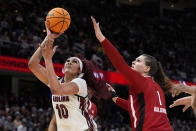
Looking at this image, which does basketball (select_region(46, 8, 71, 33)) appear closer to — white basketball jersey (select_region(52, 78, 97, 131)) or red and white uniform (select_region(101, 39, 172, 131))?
white basketball jersey (select_region(52, 78, 97, 131))

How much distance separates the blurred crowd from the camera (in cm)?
1445

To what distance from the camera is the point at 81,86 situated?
4758 millimetres

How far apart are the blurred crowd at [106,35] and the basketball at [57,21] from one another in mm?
3812

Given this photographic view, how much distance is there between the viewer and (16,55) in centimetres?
1469

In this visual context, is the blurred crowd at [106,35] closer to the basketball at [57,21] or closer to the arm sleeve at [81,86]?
the basketball at [57,21]

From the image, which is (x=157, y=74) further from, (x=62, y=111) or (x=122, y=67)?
(x=62, y=111)

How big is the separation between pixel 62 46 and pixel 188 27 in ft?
44.8

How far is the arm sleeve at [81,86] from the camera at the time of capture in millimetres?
4734

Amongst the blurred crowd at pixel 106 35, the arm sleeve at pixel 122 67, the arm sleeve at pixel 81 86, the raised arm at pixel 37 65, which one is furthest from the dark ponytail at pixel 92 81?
the blurred crowd at pixel 106 35

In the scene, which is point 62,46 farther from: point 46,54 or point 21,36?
point 46,54

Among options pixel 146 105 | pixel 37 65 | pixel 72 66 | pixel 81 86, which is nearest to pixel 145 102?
pixel 146 105

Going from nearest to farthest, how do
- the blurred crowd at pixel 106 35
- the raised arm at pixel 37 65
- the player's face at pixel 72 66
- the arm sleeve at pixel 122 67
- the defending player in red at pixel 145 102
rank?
the arm sleeve at pixel 122 67
the defending player in red at pixel 145 102
the raised arm at pixel 37 65
the player's face at pixel 72 66
the blurred crowd at pixel 106 35

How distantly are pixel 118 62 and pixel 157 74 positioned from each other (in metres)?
0.93

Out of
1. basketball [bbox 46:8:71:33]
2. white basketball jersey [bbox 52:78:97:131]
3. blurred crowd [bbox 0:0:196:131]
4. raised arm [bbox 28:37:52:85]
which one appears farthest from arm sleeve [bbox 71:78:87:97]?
blurred crowd [bbox 0:0:196:131]
